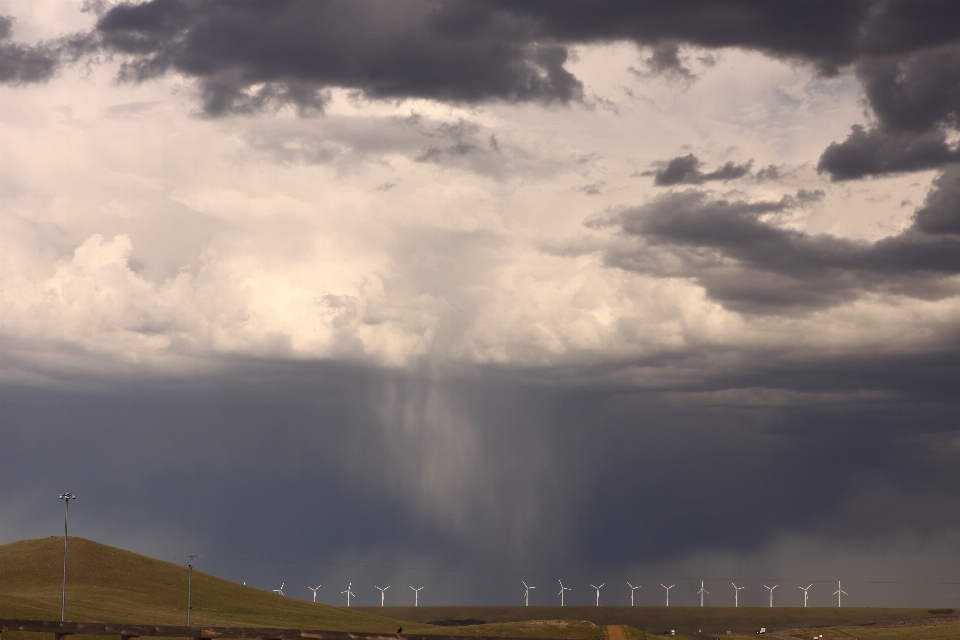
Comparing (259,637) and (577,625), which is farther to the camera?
(577,625)

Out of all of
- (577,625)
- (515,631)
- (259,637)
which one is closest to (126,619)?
(515,631)

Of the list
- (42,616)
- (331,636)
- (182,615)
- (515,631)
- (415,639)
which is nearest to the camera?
(415,639)

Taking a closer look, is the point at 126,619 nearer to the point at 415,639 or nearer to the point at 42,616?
the point at 42,616

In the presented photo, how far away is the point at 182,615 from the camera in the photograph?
178m

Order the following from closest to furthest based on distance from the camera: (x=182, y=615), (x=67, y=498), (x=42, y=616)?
(x=42, y=616), (x=67, y=498), (x=182, y=615)

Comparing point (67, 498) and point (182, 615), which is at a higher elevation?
point (67, 498)

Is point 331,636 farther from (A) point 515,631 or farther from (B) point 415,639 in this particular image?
(A) point 515,631

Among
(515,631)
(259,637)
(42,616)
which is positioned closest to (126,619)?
(42,616)

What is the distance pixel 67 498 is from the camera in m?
166

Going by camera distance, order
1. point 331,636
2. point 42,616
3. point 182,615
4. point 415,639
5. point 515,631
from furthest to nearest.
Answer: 1. point 182,615
2. point 515,631
3. point 42,616
4. point 331,636
5. point 415,639

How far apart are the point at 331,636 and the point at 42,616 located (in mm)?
121239

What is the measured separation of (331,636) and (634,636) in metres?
135

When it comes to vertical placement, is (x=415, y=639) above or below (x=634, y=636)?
above

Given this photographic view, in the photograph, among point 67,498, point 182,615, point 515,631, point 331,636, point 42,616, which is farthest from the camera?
point 182,615
